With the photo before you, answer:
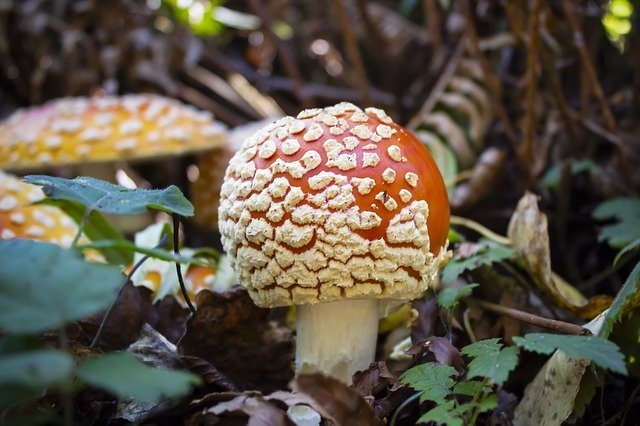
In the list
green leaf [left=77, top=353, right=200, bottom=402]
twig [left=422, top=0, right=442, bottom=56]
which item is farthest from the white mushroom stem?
twig [left=422, top=0, right=442, bottom=56]

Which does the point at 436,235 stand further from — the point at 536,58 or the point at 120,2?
the point at 120,2

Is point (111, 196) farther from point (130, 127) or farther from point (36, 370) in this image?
point (130, 127)

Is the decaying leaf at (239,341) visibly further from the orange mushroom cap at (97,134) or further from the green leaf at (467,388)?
the orange mushroom cap at (97,134)

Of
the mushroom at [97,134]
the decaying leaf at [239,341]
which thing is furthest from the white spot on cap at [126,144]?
the decaying leaf at [239,341]

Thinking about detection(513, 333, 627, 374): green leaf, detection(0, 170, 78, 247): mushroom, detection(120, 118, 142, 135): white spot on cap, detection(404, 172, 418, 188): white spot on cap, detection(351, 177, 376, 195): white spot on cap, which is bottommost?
detection(0, 170, 78, 247): mushroom

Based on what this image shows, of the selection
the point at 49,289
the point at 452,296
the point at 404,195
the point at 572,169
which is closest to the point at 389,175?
the point at 404,195

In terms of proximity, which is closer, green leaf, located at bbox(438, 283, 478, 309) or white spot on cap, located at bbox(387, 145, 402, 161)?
white spot on cap, located at bbox(387, 145, 402, 161)

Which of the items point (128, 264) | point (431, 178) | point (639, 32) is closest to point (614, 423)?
point (431, 178)

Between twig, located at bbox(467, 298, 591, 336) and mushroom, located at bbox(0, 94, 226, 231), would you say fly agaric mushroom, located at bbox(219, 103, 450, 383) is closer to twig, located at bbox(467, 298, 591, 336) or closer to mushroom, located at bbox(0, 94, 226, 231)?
twig, located at bbox(467, 298, 591, 336)
